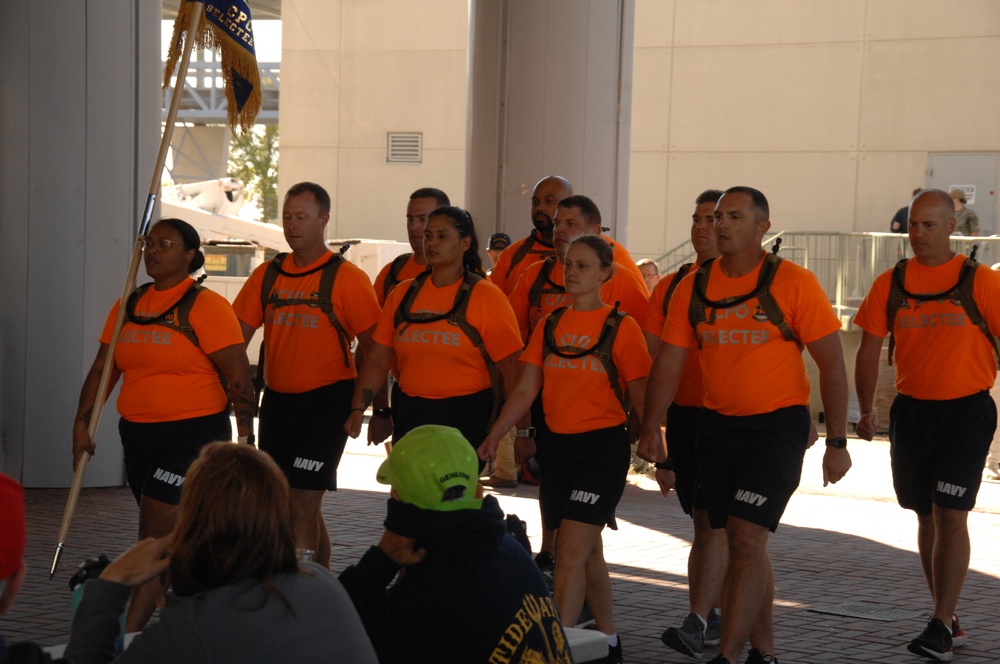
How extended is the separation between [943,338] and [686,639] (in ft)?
6.31

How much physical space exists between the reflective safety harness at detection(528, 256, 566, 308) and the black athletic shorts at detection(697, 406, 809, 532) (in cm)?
159

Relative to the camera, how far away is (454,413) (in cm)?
713

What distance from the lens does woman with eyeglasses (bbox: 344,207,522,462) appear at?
705 centimetres

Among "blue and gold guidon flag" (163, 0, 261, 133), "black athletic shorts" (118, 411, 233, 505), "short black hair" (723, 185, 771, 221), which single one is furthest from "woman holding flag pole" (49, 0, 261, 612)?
"short black hair" (723, 185, 771, 221)

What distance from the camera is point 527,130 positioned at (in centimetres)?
1328

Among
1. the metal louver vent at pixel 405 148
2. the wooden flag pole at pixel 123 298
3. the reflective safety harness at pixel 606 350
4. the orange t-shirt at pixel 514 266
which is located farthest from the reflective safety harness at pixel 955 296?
the metal louver vent at pixel 405 148

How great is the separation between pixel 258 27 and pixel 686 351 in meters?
45.0

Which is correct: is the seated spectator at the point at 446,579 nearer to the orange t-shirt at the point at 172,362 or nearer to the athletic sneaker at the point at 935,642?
the orange t-shirt at the point at 172,362

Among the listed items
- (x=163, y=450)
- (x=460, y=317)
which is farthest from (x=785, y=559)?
(x=163, y=450)

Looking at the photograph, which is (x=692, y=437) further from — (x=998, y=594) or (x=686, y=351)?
(x=998, y=594)

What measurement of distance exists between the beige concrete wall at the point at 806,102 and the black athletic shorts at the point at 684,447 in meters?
20.4

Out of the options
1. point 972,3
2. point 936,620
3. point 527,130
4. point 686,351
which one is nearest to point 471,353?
point 686,351

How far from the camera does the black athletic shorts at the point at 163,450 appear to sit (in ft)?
21.1

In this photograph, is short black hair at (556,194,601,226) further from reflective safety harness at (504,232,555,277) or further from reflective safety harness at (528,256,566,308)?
reflective safety harness at (504,232,555,277)
